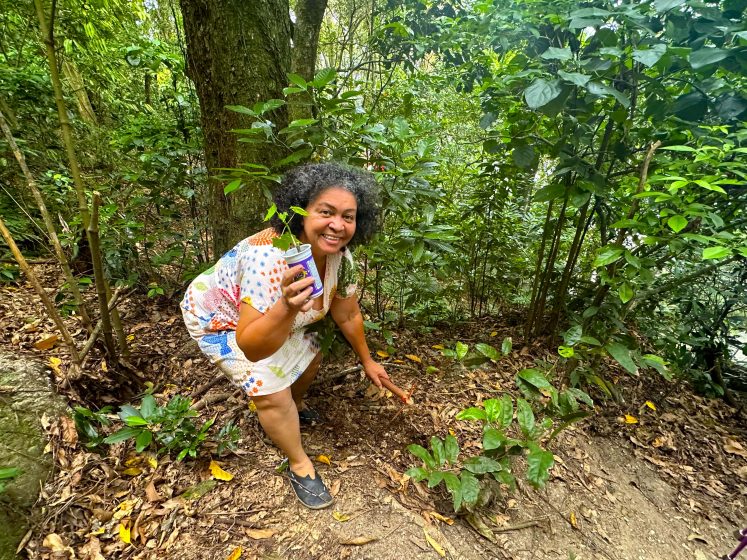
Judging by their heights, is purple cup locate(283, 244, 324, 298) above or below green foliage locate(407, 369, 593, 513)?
above

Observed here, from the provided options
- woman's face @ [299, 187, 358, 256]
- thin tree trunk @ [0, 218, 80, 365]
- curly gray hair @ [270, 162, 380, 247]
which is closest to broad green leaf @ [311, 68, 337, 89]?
curly gray hair @ [270, 162, 380, 247]

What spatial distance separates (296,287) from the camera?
1.19 metres

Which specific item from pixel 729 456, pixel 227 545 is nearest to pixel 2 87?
pixel 227 545

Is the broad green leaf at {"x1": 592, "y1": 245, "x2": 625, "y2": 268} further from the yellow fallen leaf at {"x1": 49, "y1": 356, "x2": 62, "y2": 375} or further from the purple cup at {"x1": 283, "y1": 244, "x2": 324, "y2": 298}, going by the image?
the yellow fallen leaf at {"x1": 49, "y1": 356, "x2": 62, "y2": 375}

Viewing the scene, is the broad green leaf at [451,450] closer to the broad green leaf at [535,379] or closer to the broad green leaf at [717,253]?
the broad green leaf at [535,379]

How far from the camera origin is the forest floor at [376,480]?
150 centimetres

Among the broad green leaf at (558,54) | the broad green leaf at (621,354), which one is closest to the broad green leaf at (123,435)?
the broad green leaf at (621,354)

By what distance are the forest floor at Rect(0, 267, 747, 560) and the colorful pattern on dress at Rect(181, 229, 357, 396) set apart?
0.51 m

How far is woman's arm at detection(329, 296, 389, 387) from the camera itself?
199 cm

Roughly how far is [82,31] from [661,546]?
16.0 ft

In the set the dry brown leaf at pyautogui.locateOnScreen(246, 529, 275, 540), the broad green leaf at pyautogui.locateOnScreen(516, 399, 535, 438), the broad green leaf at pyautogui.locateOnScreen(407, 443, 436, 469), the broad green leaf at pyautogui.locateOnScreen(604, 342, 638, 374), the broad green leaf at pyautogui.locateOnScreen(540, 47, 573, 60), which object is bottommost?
the dry brown leaf at pyautogui.locateOnScreen(246, 529, 275, 540)

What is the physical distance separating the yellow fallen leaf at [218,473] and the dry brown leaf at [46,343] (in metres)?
1.44

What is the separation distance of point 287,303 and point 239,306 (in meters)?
0.47

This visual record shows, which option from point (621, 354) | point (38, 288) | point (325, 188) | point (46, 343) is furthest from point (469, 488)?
point (46, 343)
